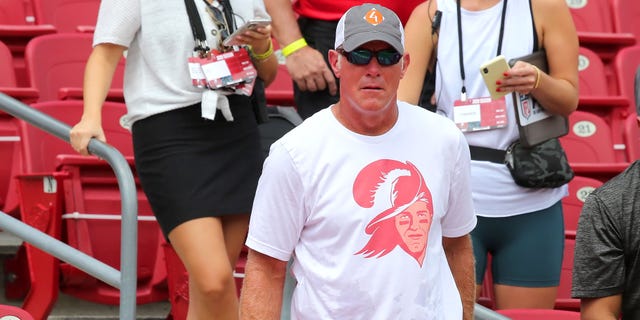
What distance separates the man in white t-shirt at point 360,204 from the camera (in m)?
2.57

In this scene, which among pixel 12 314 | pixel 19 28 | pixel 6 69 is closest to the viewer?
pixel 12 314

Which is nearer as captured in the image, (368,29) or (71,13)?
(368,29)

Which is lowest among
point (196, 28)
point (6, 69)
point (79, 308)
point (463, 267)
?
point (79, 308)

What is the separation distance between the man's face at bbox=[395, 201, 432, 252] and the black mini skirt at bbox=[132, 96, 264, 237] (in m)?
1.27

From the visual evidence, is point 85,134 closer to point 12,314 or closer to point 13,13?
point 12,314

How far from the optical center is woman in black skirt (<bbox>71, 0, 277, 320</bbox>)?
3740mm

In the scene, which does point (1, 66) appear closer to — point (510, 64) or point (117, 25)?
point (117, 25)

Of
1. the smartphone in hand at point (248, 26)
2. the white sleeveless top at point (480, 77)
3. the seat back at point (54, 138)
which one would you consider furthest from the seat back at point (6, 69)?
the white sleeveless top at point (480, 77)

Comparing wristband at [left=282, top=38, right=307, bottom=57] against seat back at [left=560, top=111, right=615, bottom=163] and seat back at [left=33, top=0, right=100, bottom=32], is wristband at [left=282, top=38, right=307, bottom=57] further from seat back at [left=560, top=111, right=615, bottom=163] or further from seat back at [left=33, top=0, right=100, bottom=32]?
seat back at [left=33, top=0, right=100, bottom=32]

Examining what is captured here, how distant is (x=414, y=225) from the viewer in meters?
2.59

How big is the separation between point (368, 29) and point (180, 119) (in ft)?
4.33

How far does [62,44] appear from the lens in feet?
18.3

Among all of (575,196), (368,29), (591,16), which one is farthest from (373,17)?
(591,16)

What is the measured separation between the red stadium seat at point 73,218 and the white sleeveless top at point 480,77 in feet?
4.68
